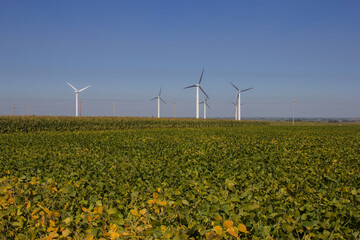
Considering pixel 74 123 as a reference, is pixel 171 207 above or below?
below

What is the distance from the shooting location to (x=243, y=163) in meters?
7.14

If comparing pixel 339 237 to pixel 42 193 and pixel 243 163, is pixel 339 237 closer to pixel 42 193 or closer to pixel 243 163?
pixel 42 193

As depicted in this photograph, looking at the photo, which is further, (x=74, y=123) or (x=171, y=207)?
(x=74, y=123)

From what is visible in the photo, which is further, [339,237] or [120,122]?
[120,122]

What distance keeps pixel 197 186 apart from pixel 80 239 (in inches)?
83.1

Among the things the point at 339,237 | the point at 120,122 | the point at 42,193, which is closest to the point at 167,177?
the point at 42,193

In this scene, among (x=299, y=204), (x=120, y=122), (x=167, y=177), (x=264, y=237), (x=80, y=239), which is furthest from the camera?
(x=120, y=122)

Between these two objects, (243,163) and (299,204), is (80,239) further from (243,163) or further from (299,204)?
(243,163)

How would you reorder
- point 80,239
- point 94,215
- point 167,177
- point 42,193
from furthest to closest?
point 167,177, point 42,193, point 94,215, point 80,239

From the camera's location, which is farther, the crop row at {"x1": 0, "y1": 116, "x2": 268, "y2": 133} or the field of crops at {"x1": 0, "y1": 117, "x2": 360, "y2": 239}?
the crop row at {"x1": 0, "y1": 116, "x2": 268, "y2": 133}

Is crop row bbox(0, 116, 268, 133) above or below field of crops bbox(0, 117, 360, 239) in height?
above

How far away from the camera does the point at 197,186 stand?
4.36m

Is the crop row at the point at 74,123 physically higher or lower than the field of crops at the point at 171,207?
higher

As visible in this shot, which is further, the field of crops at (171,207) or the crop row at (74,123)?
the crop row at (74,123)
